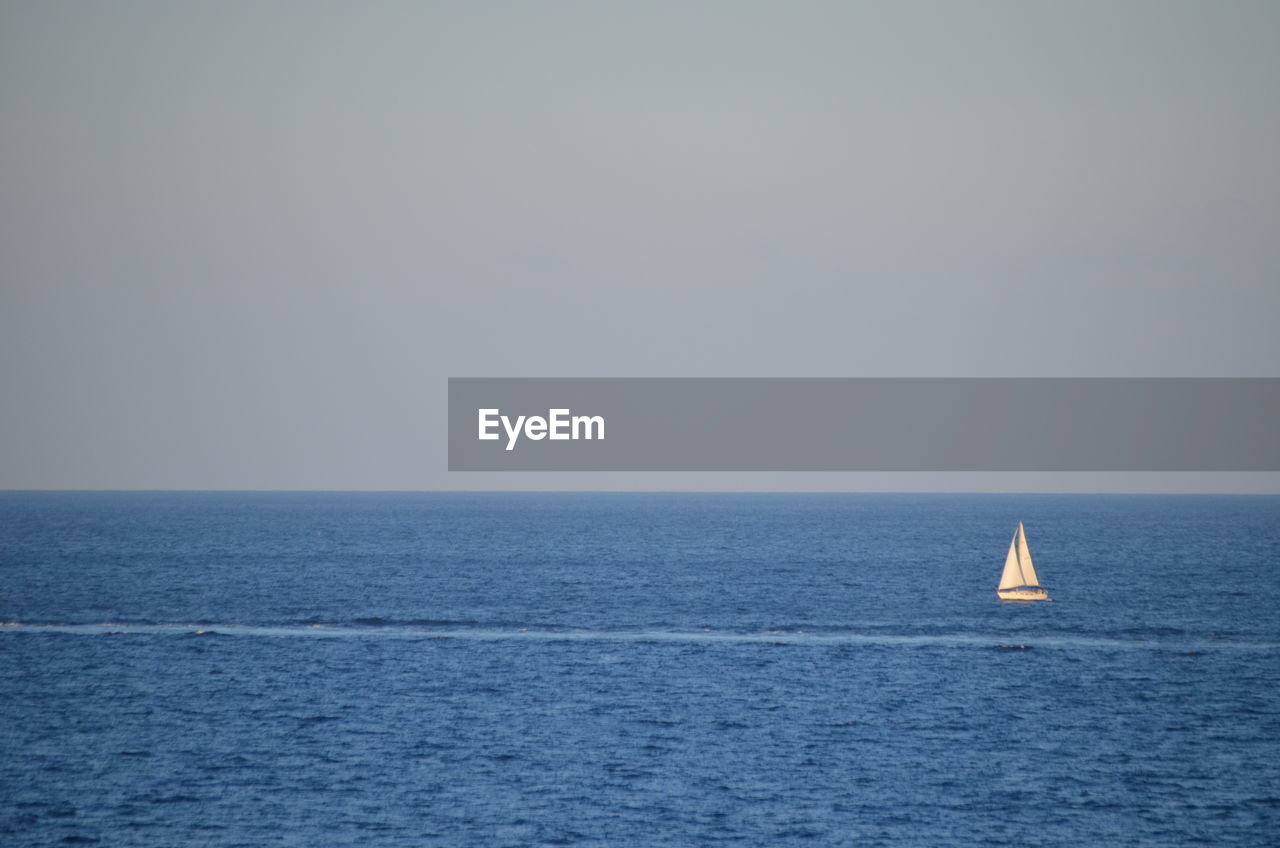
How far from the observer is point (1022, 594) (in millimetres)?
122188

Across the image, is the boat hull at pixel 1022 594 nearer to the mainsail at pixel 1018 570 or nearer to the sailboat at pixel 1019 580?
the sailboat at pixel 1019 580

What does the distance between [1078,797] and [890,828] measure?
10076mm

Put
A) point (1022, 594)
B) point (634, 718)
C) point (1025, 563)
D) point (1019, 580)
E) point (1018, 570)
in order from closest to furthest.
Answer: point (634, 718)
point (1022, 594)
point (1019, 580)
point (1018, 570)
point (1025, 563)

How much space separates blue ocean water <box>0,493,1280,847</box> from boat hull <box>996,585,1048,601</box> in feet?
9.85

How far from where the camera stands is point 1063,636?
99.6 meters

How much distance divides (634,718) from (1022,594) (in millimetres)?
66802

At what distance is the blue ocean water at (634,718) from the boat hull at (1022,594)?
9.85ft

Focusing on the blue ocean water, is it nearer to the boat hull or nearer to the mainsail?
the boat hull

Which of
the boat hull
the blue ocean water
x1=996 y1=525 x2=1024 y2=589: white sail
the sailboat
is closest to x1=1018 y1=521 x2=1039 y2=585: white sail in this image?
the sailboat

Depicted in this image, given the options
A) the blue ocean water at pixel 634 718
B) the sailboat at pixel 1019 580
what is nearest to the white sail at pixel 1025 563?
the sailboat at pixel 1019 580

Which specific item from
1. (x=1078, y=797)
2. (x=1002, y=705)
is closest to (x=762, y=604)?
(x=1002, y=705)

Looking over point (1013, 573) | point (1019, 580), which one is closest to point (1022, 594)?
point (1019, 580)

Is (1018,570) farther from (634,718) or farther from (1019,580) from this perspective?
(634,718)

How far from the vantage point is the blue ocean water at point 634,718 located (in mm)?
49531
